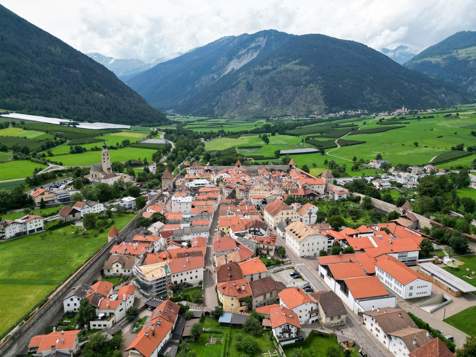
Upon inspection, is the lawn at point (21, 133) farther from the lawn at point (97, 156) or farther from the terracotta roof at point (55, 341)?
the terracotta roof at point (55, 341)

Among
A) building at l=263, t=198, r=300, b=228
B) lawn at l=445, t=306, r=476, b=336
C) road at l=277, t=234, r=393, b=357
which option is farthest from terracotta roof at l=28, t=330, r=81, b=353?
building at l=263, t=198, r=300, b=228

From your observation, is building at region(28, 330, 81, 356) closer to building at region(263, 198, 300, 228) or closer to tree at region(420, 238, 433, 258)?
building at region(263, 198, 300, 228)

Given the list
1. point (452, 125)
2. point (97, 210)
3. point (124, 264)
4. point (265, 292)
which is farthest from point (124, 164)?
point (452, 125)

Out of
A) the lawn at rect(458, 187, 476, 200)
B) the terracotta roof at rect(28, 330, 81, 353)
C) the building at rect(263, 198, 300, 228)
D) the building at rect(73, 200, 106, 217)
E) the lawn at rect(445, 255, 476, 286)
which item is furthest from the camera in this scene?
the lawn at rect(458, 187, 476, 200)

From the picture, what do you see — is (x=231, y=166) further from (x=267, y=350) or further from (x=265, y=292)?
(x=267, y=350)

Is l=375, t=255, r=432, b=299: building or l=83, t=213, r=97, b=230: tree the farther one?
l=83, t=213, r=97, b=230: tree

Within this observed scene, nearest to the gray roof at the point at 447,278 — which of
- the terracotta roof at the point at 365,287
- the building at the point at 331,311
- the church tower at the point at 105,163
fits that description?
the terracotta roof at the point at 365,287

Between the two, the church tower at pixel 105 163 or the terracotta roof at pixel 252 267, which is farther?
the church tower at pixel 105 163
